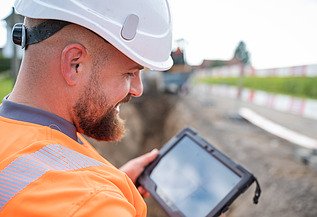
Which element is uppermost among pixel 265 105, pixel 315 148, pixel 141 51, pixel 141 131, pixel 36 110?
pixel 141 51

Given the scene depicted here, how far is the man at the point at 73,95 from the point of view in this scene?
1030 mm

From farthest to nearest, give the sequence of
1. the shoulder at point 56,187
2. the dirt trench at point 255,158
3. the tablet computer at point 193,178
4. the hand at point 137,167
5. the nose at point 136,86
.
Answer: the dirt trench at point 255,158 → the hand at point 137,167 → the tablet computer at point 193,178 → the nose at point 136,86 → the shoulder at point 56,187

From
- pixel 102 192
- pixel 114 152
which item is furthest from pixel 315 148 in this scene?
pixel 114 152

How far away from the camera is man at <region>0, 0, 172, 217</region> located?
1030 millimetres

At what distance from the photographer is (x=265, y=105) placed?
1741 cm

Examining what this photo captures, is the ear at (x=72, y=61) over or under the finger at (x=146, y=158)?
over

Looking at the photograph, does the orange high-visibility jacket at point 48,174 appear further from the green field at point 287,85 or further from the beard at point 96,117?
the green field at point 287,85

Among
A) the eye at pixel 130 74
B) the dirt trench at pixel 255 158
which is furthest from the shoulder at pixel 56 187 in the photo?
the dirt trench at pixel 255 158

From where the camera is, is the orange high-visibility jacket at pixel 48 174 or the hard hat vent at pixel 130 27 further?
the hard hat vent at pixel 130 27

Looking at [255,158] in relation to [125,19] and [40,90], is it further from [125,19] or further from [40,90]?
[40,90]

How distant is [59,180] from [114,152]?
1036 centimetres

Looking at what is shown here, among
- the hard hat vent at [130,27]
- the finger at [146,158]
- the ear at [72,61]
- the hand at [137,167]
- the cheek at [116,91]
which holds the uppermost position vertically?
the hard hat vent at [130,27]

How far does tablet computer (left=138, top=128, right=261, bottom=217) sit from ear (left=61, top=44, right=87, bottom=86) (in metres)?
1.00

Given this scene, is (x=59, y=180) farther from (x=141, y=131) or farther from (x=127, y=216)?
(x=141, y=131)
